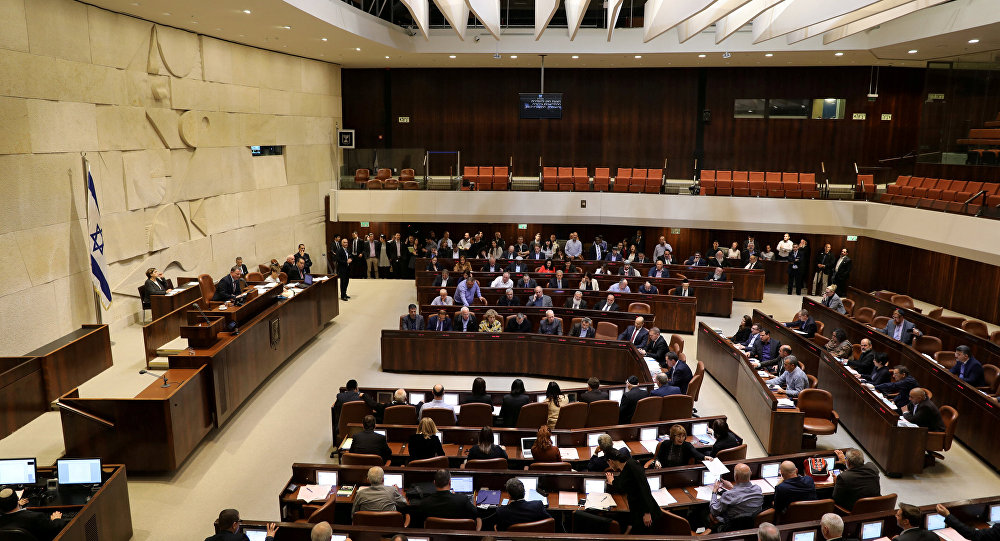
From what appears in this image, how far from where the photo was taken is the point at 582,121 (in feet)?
71.7

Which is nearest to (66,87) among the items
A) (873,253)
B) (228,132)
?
(228,132)

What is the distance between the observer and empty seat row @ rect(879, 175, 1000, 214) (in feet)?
46.0

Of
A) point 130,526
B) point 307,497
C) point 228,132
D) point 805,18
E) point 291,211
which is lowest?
point 130,526

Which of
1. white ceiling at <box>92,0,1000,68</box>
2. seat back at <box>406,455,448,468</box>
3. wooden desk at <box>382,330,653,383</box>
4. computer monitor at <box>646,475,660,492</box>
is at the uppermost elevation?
white ceiling at <box>92,0,1000,68</box>

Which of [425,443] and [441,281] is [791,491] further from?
[441,281]

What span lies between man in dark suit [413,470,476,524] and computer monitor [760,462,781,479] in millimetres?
2898

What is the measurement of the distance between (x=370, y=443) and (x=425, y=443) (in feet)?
1.87

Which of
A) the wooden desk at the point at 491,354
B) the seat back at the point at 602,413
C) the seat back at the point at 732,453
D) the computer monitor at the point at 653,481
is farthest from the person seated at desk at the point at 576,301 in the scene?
the computer monitor at the point at 653,481

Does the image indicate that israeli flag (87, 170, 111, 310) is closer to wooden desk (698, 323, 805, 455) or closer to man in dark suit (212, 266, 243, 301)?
man in dark suit (212, 266, 243, 301)

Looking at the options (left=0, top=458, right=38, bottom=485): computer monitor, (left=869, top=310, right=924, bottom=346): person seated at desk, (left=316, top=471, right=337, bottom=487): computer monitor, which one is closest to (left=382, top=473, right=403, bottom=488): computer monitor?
(left=316, top=471, right=337, bottom=487): computer monitor

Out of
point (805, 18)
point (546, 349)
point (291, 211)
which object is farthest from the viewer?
point (291, 211)

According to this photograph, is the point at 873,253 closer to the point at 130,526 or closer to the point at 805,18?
the point at 805,18

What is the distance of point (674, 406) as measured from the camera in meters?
8.46

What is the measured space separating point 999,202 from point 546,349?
31.9 feet
